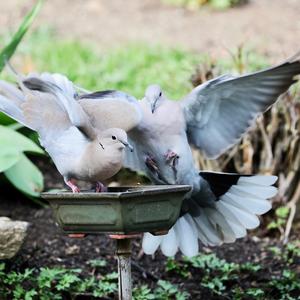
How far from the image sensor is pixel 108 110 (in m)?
3.40

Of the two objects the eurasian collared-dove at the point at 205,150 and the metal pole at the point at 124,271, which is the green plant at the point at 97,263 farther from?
the metal pole at the point at 124,271

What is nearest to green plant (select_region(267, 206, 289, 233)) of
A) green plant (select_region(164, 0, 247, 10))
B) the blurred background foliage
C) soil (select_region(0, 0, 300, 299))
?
the blurred background foliage

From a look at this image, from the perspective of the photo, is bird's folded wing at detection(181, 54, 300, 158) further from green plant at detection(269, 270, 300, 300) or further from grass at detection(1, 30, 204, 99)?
grass at detection(1, 30, 204, 99)

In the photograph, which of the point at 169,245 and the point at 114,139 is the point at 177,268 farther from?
the point at 114,139

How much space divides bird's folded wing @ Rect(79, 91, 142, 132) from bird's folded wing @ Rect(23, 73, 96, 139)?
0.08 m

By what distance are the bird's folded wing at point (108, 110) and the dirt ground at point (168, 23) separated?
486 centimetres

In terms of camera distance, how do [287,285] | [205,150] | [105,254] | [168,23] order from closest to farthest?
[287,285]
[205,150]
[105,254]
[168,23]

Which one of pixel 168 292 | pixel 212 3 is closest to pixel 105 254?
pixel 168 292

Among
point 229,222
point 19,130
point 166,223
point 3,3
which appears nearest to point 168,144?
point 229,222

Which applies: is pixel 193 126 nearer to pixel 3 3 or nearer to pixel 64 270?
pixel 64 270

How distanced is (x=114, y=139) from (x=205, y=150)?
4.14 ft

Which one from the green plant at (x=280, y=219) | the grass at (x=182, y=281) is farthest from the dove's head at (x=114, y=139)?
the green plant at (x=280, y=219)

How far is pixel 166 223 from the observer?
3.29m

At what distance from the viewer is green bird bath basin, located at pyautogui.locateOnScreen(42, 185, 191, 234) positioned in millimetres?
3111
